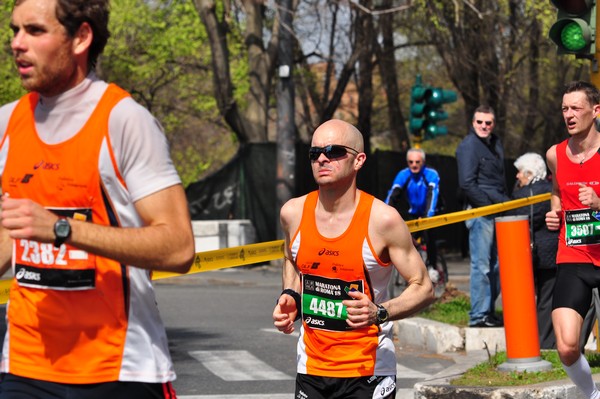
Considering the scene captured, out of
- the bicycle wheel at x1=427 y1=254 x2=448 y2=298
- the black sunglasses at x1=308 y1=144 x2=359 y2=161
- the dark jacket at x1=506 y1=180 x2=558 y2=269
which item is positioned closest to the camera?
the black sunglasses at x1=308 y1=144 x2=359 y2=161

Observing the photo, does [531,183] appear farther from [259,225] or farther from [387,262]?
[259,225]

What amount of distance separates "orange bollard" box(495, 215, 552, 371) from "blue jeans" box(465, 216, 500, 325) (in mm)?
2503

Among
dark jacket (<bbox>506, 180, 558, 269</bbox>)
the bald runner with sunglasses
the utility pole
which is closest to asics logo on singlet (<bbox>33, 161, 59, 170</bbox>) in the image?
the bald runner with sunglasses

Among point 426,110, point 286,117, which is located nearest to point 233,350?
point 426,110

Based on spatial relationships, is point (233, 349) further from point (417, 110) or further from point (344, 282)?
point (417, 110)

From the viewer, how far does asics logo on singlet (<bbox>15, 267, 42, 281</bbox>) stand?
3466 mm

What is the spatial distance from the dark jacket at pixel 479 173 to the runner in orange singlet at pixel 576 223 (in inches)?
135

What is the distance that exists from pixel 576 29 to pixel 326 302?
14.7ft

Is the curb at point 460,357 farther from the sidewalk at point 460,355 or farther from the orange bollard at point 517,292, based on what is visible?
the orange bollard at point 517,292

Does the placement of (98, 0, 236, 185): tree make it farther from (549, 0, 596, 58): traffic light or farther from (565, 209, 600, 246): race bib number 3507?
(565, 209, 600, 246): race bib number 3507

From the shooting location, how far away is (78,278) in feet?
11.2

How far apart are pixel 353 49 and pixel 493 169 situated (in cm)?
1952

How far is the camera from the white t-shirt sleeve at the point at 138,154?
11.1 ft

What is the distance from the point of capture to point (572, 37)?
8922 mm
